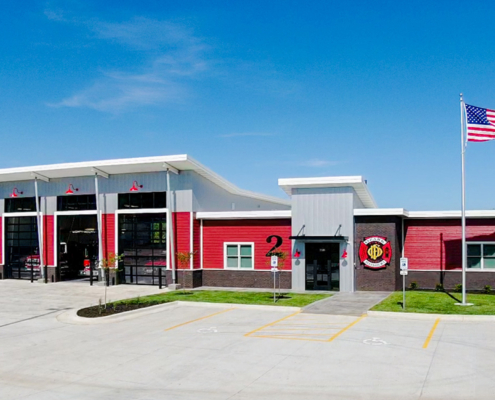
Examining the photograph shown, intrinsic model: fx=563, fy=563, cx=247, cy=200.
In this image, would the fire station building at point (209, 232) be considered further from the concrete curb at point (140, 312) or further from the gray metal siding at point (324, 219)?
the concrete curb at point (140, 312)

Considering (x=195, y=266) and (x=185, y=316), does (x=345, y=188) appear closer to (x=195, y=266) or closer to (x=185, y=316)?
(x=195, y=266)

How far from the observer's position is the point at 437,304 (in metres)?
24.6

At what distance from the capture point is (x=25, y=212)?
127 ft

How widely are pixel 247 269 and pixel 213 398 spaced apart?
21457 millimetres

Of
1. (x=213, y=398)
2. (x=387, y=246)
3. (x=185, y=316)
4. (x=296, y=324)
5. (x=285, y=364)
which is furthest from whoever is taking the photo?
(x=387, y=246)

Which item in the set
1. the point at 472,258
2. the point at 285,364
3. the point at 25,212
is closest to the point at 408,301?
the point at 472,258

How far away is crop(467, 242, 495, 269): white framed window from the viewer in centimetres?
3020

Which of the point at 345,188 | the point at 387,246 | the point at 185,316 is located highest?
the point at 345,188

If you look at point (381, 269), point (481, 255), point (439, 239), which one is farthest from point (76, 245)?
point (481, 255)

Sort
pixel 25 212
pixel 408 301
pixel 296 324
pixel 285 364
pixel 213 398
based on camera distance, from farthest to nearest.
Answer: pixel 25 212 → pixel 408 301 → pixel 296 324 → pixel 285 364 → pixel 213 398

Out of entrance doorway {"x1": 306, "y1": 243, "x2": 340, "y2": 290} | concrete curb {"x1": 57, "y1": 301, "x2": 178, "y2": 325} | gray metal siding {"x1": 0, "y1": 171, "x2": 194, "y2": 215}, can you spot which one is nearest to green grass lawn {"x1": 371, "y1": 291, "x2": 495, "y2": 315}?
entrance doorway {"x1": 306, "y1": 243, "x2": 340, "y2": 290}

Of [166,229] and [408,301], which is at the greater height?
[166,229]

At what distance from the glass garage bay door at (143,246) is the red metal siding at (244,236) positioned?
2694 millimetres

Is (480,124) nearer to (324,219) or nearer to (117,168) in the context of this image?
(324,219)
